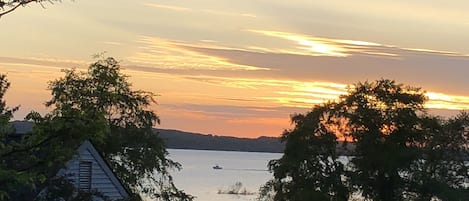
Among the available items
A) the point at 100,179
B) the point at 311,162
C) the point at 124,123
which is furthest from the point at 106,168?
the point at 311,162

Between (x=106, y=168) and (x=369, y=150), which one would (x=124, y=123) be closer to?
(x=106, y=168)

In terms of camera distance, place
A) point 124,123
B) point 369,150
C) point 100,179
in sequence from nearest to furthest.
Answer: point 100,179 → point 124,123 → point 369,150

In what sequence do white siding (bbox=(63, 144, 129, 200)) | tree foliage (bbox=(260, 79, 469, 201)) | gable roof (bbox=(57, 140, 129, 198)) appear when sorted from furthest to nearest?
tree foliage (bbox=(260, 79, 469, 201)), white siding (bbox=(63, 144, 129, 200)), gable roof (bbox=(57, 140, 129, 198))

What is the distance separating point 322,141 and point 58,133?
33221 mm

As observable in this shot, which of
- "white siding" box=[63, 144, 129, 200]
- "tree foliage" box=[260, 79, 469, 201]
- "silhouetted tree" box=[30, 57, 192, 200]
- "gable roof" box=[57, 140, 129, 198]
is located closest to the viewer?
"gable roof" box=[57, 140, 129, 198]

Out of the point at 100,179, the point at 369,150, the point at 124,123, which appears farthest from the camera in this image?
the point at 369,150

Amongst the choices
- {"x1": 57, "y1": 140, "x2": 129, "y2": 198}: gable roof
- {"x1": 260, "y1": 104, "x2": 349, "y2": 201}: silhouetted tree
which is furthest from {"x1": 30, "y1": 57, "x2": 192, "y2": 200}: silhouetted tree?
{"x1": 260, "y1": 104, "x2": 349, "y2": 201}: silhouetted tree

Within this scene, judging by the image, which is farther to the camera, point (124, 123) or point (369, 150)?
point (369, 150)

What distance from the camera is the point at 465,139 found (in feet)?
138

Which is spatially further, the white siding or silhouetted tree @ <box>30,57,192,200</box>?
silhouetted tree @ <box>30,57,192,200</box>

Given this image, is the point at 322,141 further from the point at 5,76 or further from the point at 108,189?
the point at 5,76

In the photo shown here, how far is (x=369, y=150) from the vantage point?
45.0 m

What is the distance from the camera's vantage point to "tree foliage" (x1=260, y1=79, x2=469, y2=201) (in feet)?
145

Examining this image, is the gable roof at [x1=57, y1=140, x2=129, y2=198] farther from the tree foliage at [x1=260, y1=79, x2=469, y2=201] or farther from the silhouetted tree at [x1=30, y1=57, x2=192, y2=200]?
the tree foliage at [x1=260, y1=79, x2=469, y2=201]
